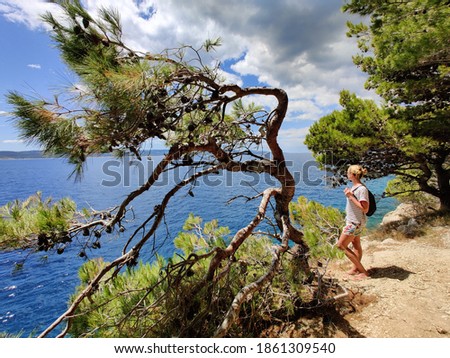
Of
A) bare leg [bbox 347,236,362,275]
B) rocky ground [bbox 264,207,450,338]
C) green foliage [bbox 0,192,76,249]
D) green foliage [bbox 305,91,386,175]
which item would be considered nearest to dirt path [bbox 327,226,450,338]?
rocky ground [bbox 264,207,450,338]

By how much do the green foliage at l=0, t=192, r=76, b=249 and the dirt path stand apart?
2.93 meters

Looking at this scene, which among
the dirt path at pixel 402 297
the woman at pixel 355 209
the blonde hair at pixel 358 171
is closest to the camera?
the dirt path at pixel 402 297

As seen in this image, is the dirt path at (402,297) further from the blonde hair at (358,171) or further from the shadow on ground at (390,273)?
the blonde hair at (358,171)

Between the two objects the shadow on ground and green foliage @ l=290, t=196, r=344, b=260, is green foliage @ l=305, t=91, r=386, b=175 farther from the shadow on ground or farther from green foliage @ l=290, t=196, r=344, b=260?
the shadow on ground

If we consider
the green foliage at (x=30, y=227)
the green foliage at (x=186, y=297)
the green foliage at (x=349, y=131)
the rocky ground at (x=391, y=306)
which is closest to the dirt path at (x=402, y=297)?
the rocky ground at (x=391, y=306)

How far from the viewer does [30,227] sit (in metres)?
1.82

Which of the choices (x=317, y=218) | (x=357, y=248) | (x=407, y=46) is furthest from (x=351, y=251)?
(x=407, y=46)

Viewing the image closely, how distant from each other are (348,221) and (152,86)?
9.99 feet

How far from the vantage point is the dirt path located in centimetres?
244

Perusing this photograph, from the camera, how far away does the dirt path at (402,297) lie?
2438mm

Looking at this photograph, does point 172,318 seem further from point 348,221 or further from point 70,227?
point 348,221

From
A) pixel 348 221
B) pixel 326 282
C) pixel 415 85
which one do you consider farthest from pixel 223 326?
pixel 415 85

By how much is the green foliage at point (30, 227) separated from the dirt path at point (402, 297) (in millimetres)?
2927

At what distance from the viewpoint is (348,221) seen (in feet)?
10.8
